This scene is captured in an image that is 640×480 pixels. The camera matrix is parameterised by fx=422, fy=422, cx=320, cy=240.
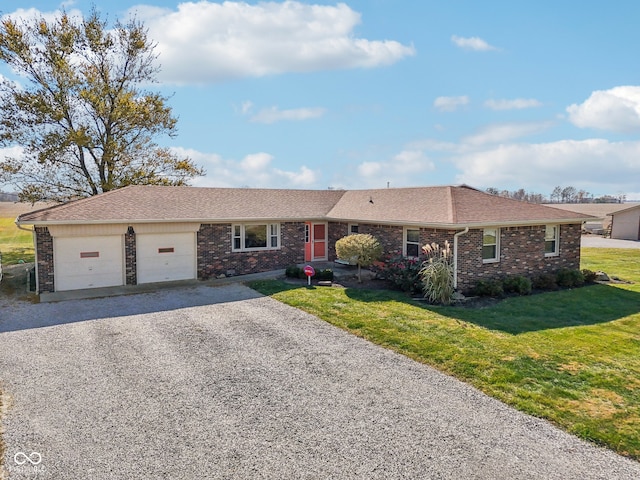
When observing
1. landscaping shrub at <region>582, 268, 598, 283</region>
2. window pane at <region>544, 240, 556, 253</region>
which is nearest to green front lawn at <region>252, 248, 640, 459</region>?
landscaping shrub at <region>582, 268, 598, 283</region>

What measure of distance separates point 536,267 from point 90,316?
15.3 metres

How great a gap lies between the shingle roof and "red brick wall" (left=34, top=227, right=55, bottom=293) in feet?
1.99

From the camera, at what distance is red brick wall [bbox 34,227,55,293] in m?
13.8

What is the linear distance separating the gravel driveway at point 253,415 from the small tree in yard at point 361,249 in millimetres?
5665

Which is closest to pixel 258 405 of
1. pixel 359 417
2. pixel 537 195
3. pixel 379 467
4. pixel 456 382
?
pixel 359 417

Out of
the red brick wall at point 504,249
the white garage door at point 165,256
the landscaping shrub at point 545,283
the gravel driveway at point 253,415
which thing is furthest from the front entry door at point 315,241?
the gravel driveway at point 253,415

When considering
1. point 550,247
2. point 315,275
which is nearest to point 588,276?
point 550,247

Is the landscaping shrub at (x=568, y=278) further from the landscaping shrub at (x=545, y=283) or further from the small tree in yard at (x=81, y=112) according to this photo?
the small tree in yard at (x=81, y=112)

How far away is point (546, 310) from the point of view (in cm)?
1265

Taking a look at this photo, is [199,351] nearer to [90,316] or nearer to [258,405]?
[258,405]

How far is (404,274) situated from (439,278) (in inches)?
63.9

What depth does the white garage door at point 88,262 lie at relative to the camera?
46.6ft

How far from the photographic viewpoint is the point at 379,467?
5020 millimetres

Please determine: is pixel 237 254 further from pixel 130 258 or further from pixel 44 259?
pixel 44 259
